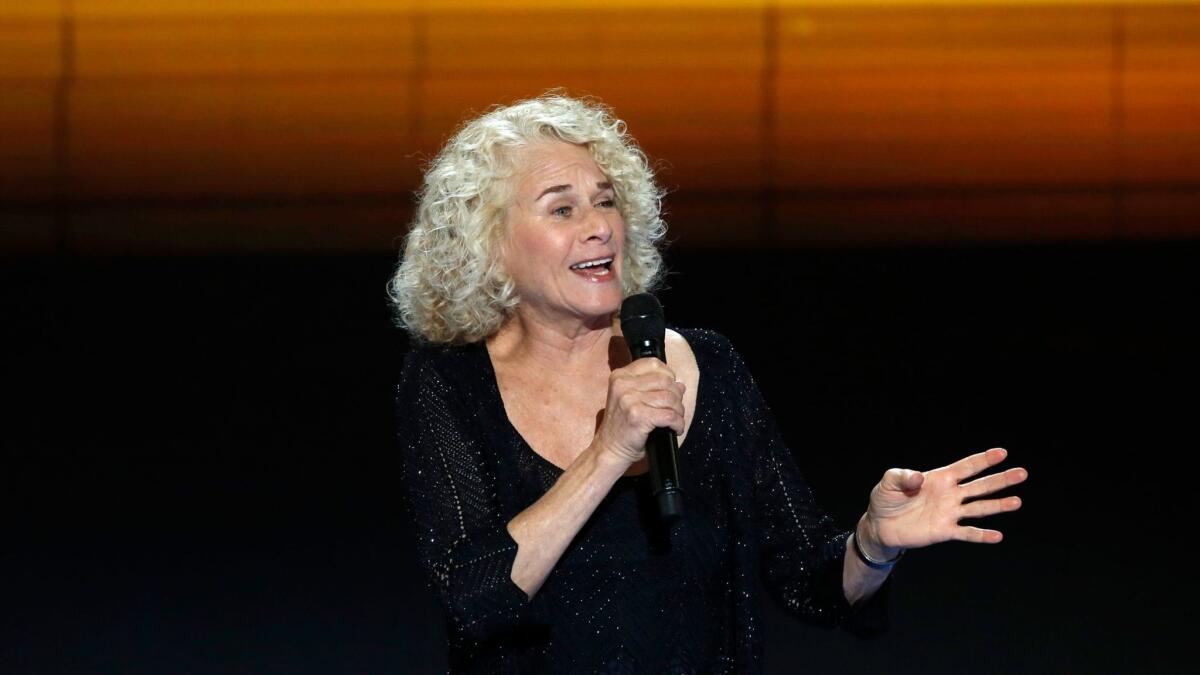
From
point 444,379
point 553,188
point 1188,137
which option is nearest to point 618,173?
point 553,188

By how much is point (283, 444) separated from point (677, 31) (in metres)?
1.66

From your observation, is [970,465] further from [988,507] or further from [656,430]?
[656,430]

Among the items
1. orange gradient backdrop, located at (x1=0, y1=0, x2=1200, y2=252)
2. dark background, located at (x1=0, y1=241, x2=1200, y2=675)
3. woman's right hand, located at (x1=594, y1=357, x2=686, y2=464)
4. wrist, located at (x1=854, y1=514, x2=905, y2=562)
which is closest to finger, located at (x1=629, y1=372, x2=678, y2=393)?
woman's right hand, located at (x1=594, y1=357, x2=686, y2=464)

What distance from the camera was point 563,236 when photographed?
1.93m

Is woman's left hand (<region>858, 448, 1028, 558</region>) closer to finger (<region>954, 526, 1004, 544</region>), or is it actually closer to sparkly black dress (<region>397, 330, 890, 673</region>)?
finger (<region>954, 526, 1004, 544</region>)

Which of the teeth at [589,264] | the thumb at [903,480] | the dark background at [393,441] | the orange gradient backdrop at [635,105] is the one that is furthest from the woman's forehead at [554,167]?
the orange gradient backdrop at [635,105]

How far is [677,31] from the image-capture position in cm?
431

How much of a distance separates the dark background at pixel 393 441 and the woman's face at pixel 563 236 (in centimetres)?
149

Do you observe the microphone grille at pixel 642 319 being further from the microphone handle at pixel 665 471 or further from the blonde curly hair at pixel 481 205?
the blonde curly hair at pixel 481 205

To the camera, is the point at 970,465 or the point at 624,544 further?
the point at 624,544

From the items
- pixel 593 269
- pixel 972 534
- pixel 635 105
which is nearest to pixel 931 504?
pixel 972 534

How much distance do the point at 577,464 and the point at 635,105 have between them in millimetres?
2728

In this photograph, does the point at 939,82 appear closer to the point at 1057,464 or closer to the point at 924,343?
the point at 924,343

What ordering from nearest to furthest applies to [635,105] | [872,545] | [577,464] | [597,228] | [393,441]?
[577,464] < [872,545] < [597,228] < [393,441] < [635,105]
